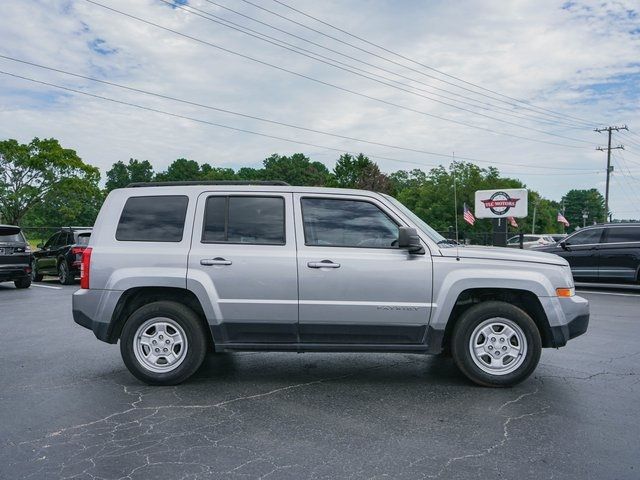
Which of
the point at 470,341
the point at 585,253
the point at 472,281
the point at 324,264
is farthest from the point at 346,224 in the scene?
the point at 585,253

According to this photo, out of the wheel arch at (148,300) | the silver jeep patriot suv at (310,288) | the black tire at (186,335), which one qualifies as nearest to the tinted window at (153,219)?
the silver jeep patriot suv at (310,288)

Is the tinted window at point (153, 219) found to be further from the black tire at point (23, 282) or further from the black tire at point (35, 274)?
the black tire at point (35, 274)

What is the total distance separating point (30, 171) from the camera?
38438 mm

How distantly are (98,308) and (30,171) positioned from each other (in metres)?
38.3

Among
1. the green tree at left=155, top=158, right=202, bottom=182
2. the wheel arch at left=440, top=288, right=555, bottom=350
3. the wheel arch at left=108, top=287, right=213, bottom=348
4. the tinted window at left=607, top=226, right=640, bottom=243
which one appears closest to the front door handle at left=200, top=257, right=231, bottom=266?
the wheel arch at left=108, top=287, right=213, bottom=348

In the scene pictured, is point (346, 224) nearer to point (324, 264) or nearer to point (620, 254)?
point (324, 264)

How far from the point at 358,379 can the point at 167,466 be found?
2.44 m

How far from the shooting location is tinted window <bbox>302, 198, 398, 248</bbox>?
17.2ft

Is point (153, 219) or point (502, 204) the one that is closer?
point (153, 219)

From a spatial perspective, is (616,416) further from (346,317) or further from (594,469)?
(346,317)

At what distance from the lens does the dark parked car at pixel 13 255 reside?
563 inches

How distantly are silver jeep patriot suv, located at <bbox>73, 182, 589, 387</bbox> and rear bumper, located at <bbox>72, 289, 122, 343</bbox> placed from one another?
0.01 m

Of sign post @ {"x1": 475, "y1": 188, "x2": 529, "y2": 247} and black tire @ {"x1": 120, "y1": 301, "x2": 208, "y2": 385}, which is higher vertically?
sign post @ {"x1": 475, "y1": 188, "x2": 529, "y2": 247}

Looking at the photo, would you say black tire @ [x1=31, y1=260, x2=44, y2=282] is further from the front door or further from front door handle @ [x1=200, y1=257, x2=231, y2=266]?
the front door
